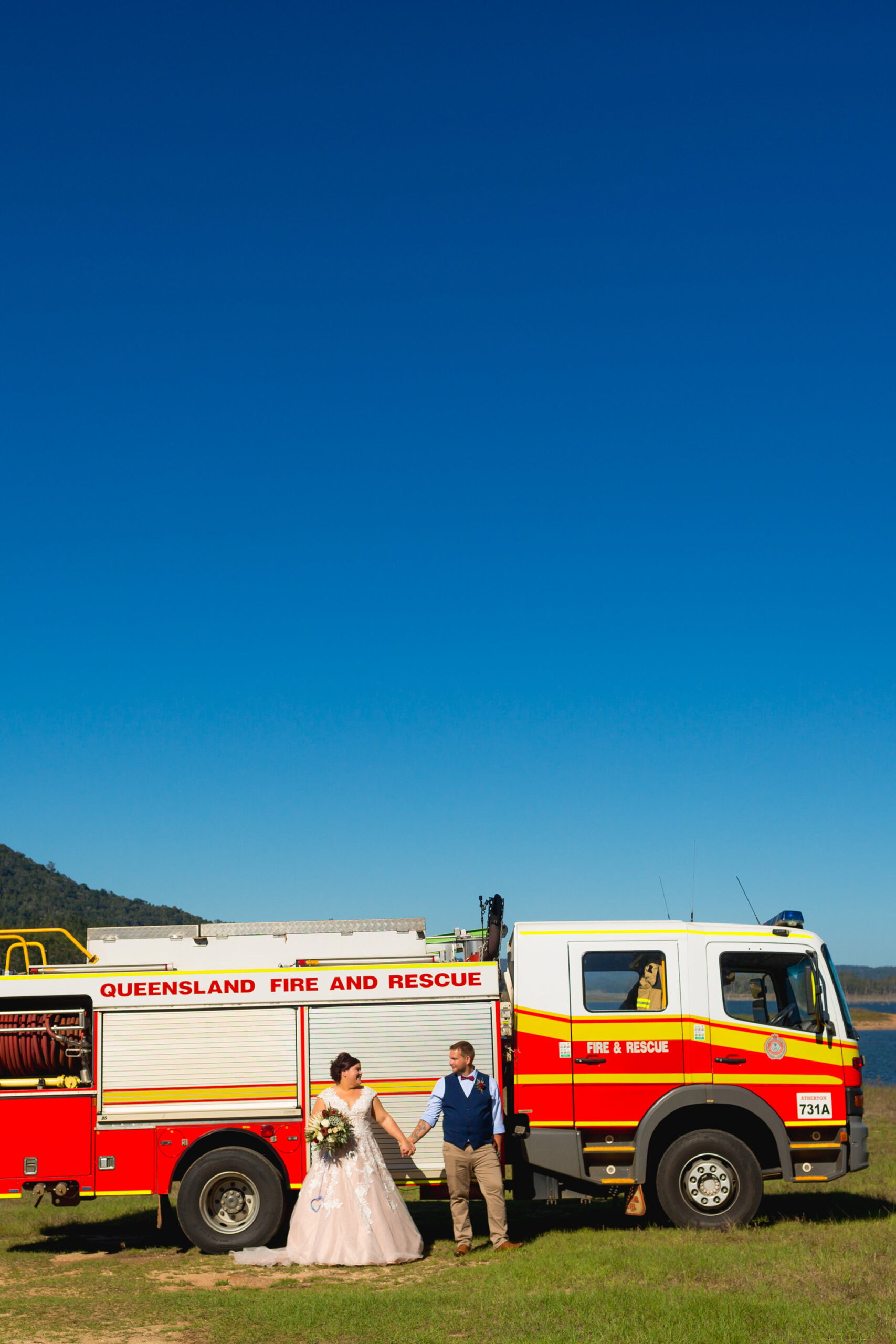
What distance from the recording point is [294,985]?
479 inches

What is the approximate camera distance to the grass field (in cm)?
808

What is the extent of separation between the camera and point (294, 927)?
1298cm

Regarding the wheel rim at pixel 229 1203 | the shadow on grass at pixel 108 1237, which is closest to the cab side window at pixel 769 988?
the wheel rim at pixel 229 1203

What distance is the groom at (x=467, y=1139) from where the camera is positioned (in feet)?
36.4

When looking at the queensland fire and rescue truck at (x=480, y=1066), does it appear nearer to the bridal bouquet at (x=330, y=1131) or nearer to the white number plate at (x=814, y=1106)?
the white number plate at (x=814, y=1106)

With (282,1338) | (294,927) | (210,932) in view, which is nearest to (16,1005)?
(210,932)

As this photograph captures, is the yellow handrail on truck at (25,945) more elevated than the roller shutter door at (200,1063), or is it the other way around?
the yellow handrail on truck at (25,945)

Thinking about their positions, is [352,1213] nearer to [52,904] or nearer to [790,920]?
[790,920]

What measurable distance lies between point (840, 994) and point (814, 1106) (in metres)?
1.13

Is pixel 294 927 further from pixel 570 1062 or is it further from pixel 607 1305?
pixel 607 1305

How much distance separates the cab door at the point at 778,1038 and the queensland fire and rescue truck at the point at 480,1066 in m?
0.02

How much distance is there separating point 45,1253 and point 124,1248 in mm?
787

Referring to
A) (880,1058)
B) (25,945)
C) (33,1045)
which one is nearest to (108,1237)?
(33,1045)

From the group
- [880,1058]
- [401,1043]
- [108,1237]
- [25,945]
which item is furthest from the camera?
[880,1058]
